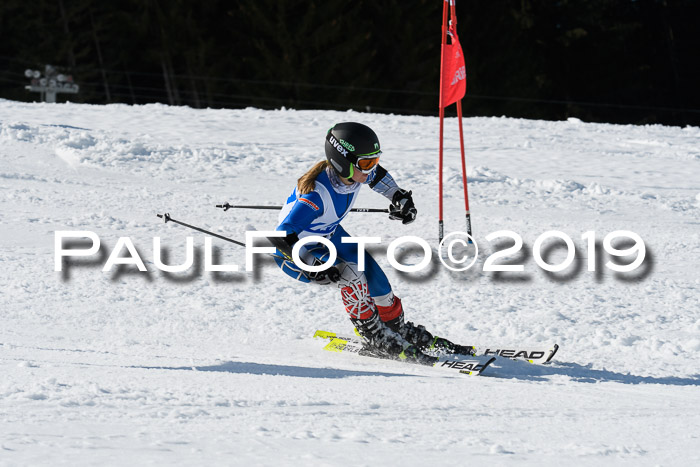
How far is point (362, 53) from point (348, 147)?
24.8m

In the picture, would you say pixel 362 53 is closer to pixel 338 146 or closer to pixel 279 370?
pixel 338 146

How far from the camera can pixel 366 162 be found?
5.46 metres

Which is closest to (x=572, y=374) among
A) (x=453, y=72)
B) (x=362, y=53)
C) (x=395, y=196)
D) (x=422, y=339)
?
(x=422, y=339)

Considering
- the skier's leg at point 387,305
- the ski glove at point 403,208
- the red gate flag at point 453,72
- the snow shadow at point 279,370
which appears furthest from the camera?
the red gate flag at point 453,72

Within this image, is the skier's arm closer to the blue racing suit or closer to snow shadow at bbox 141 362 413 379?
the blue racing suit

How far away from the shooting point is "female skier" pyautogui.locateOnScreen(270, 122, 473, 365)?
530cm

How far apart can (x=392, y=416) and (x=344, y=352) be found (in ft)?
6.21

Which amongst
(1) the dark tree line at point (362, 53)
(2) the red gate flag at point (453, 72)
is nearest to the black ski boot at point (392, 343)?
(2) the red gate flag at point (453, 72)

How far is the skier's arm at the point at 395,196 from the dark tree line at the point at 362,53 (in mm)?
21935

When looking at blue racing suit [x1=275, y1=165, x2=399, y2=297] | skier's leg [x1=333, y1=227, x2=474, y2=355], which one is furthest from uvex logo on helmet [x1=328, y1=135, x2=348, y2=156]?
skier's leg [x1=333, y1=227, x2=474, y2=355]

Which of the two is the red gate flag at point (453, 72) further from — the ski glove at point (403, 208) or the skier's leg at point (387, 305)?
the skier's leg at point (387, 305)

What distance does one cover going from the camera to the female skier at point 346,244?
530 cm

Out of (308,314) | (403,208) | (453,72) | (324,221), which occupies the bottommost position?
(308,314)

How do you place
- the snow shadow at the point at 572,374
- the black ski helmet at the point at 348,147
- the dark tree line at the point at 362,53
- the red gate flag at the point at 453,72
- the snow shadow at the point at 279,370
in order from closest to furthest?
the snow shadow at the point at 279,370
the snow shadow at the point at 572,374
the black ski helmet at the point at 348,147
the red gate flag at the point at 453,72
the dark tree line at the point at 362,53
